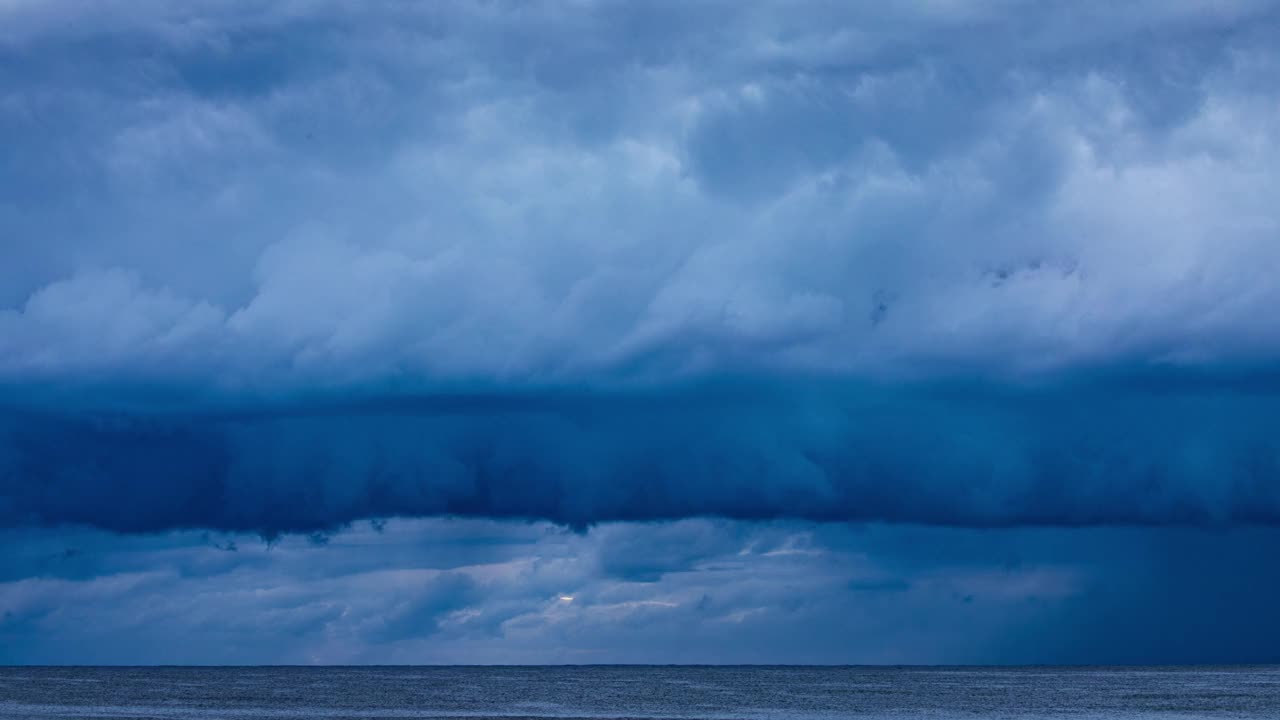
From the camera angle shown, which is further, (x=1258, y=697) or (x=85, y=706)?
(x=1258, y=697)

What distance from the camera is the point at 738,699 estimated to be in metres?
168

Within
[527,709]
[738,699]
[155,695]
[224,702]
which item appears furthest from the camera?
[155,695]

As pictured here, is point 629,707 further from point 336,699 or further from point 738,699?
point 336,699

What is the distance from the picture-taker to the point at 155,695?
18088 centimetres

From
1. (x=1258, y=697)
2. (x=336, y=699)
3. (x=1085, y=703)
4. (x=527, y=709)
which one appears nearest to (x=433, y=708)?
(x=527, y=709)

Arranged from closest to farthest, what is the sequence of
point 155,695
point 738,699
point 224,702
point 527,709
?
point 527,709, point 224,702, point 738,699, point 155,695

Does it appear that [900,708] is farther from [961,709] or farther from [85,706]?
[85,706]

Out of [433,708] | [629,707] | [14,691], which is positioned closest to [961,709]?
[629,707]

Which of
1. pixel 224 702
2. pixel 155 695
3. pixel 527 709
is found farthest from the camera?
pixel 155 695

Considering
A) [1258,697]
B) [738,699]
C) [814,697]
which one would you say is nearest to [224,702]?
[738,699]

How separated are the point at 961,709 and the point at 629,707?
3313 cm

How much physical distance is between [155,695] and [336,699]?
83.2ft

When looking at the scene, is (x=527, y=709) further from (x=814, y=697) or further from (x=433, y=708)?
(x=814, y=697)

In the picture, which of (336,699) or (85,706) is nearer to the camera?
(85,706)
